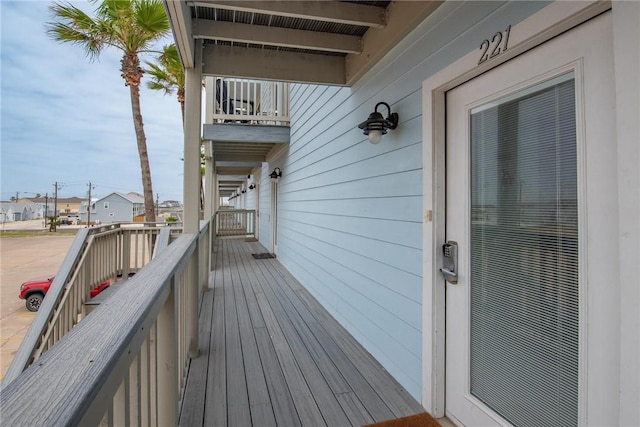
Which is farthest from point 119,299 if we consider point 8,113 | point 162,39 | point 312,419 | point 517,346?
point 8,113

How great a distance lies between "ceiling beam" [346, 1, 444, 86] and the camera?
6.48 feet

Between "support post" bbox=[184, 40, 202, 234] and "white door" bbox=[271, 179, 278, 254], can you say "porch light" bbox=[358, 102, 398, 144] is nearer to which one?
"support post" bbox=[184, 40, 202, 234]

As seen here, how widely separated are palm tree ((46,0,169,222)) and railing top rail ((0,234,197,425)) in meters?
7.33

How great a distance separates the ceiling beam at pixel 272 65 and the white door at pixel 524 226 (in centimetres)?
164

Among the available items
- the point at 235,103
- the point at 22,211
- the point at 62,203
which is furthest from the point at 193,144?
the point at 62,203

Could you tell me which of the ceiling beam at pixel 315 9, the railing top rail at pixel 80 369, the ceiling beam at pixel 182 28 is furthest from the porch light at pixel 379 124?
the railing top rail at pixel 80 369

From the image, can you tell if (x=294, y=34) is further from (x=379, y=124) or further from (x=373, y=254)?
(x=373, y=254)

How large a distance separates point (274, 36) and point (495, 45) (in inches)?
70.5

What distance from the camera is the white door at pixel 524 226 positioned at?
120 cm

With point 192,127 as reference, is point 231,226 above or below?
below

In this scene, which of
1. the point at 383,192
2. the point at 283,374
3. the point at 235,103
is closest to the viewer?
the point at 283,374

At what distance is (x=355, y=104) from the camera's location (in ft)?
10.1

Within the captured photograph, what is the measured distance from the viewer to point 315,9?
2.26 m

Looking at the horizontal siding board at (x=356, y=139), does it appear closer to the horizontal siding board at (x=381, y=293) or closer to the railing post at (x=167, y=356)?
the horizontal siding board at (x=381, y=293)
